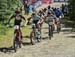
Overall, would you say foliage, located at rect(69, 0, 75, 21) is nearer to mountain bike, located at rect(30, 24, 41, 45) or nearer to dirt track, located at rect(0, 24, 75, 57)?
dirt track, located at rect(0, 24, 75, 57)

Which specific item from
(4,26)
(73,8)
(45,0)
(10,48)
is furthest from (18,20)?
(73,8)

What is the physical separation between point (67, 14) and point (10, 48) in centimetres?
2959

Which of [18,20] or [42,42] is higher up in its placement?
[18,20]

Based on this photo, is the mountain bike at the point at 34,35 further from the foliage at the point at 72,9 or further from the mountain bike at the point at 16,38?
the foliage at the point at 72,9

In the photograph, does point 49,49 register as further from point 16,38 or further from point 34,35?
point 34,35

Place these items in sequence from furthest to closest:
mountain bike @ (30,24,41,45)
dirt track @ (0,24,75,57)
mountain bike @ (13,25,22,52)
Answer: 1. mountain bike @ (30,24,41,45)
2. mountain bike @ (13,25,22,52)
3. dirt track @ (0,24,75,57)

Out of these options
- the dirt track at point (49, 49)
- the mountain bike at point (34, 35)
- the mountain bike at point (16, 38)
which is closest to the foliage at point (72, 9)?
the dirt track at point (49, 49)

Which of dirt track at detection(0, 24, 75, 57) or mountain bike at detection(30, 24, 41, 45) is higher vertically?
mountain bike at detection(30, 24, 41, 45)

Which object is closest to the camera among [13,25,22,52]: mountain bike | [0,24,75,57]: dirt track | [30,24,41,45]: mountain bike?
[0,24,75,57]: dirt track

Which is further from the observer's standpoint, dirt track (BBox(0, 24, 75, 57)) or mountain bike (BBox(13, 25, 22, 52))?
mountain bike (BBox(13, 25, 22, 52))

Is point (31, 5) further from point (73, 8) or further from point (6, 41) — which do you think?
point (6, 41)

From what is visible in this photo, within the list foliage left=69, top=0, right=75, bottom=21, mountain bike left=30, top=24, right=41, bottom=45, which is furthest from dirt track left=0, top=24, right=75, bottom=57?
foliage left=69, top=0, right=75, bottom=21

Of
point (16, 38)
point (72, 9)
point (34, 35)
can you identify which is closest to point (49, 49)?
point (16, 38)

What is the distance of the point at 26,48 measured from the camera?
1809 centimetres
